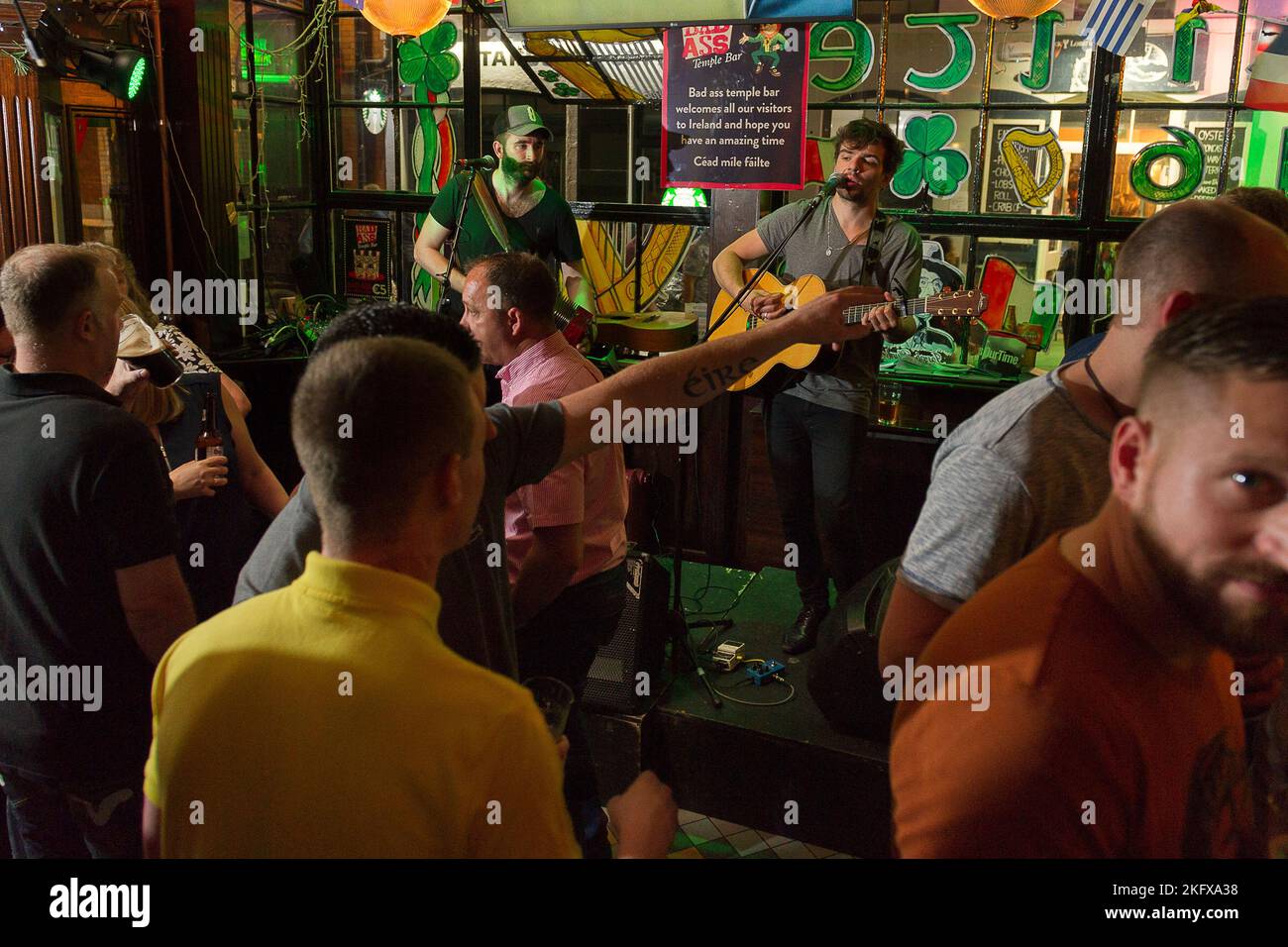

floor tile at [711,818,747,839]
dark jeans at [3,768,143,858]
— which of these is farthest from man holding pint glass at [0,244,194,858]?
floor tile at [711,818,747,839]

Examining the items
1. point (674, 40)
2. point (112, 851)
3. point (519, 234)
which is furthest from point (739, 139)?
point (112, 851)

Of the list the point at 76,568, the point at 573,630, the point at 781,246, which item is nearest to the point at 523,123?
the point at 781,246

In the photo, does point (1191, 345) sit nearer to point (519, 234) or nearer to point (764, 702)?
point (764, 702)

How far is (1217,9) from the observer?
3.71 meters

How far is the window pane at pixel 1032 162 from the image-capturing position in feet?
13.2

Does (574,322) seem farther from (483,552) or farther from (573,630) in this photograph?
(483,552)

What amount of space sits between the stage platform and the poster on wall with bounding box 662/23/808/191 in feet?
6.90

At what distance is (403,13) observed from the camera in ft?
12.3

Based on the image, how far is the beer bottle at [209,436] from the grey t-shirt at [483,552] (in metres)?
0.91

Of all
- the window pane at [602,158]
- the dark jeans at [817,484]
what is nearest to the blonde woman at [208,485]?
the dark jeans at [817,484]

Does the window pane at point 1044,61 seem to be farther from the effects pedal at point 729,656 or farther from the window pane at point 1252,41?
the effects pedal at point 729,656

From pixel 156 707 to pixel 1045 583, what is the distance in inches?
36.3

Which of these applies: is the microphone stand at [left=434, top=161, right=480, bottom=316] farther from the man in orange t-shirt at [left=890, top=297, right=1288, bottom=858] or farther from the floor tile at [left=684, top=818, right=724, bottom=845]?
the man in orange t-shirt at [left=890, top=297, right=1288, bottom=858]

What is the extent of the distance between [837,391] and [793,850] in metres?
1.43
